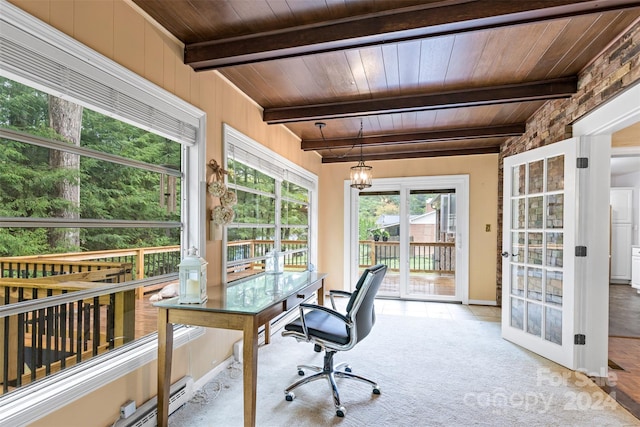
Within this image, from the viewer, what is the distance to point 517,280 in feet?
11.6

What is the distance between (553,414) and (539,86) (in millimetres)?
2577

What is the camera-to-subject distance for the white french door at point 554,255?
273cm

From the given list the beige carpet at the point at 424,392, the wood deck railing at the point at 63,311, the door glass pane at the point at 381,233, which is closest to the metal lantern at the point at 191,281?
the wood deck railing at the point at 63,311

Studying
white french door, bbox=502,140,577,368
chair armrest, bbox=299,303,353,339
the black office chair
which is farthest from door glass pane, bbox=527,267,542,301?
chair armrest, bbox=299,303,353,339

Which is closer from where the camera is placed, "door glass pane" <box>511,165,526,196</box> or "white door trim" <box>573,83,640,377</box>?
"white door trim" <box>573,83,640,377</box>

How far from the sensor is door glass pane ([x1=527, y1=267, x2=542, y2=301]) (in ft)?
10.5

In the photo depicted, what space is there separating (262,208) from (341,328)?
68.9 inches

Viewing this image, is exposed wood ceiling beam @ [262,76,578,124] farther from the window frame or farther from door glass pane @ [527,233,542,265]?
door glass pane @ [527,233,542,265]

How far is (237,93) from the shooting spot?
293 centimetres

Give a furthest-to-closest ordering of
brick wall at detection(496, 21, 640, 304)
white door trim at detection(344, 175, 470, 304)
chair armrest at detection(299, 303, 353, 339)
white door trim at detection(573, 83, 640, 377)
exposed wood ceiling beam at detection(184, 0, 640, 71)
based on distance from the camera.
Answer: white door trim at detection(344, 175, 470, 304)
white door trim at detection(573, 83, 640, 377)
chair armrest at detection(299, 303, 353, 339)
brick wall at detection(496, 21, 640, 304)
exposed wood ceiling beam at detection(184, 0, 640, 71)

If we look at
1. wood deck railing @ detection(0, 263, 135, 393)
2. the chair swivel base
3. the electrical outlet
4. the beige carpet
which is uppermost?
wood deck railing @ detection(0, 263, 135, 393)

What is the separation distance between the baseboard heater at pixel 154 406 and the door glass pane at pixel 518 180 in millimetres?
3718

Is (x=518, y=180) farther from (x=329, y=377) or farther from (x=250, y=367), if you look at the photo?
(x=250, y=367)

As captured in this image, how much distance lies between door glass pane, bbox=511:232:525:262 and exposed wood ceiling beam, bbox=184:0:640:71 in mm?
2368
